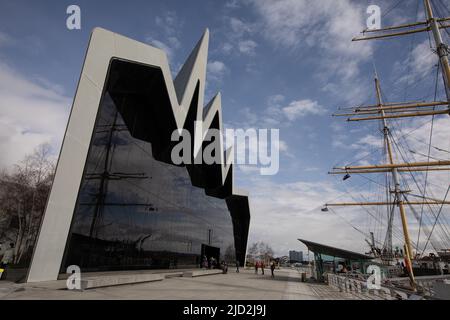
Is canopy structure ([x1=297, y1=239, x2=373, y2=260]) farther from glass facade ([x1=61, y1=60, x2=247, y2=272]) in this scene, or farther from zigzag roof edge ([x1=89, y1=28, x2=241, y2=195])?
zigzag roof edge ([x1=89, y1=28, x2=241, y2=195])

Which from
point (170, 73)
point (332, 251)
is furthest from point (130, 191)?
point (332, 251)

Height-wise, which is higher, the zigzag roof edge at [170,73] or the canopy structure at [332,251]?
the zigzag roof edge at [170,73]

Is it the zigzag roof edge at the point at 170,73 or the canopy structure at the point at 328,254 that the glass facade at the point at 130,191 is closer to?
the zigzag roof edge at the point at 170,73

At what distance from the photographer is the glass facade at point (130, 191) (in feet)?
38.2

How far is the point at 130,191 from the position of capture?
1456 cm

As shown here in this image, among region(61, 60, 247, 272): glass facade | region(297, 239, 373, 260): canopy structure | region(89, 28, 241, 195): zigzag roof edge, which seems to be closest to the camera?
region(61, 60, 247, 272): glass facade

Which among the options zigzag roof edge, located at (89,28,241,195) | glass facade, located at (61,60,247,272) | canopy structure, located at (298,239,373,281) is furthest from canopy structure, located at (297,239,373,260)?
zigzag roof edge, located at (89,28,241,195)

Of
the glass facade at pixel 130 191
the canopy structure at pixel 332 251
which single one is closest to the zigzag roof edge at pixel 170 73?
the glass facade at pixel 130 191

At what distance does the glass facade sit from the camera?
38.2 feet

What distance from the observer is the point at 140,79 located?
49.9 feet

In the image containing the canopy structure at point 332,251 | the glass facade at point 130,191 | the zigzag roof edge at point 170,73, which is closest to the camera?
the glass facade at point 130,191

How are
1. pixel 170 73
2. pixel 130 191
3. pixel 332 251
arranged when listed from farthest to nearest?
pixel 332 251
pixel 170 73
pixel 130 191

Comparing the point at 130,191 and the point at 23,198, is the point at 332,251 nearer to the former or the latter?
the point at 130,191

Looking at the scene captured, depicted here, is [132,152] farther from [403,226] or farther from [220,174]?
[403,226]
